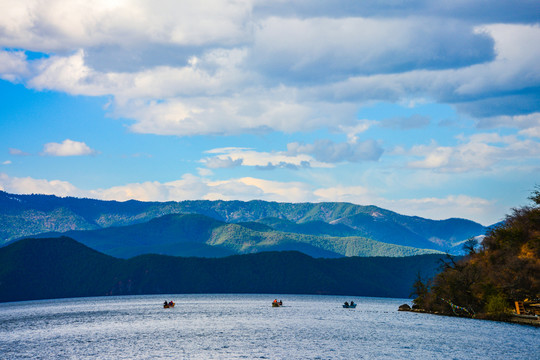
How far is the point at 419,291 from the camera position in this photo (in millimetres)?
189375

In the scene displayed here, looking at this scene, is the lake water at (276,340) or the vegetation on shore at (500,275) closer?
the lake water at (276,340)

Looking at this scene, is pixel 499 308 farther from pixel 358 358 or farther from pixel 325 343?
pixel 358 358

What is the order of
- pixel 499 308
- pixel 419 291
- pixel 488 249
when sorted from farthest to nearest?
1. pixel 419 291
2. pixel 488 249
3. pixel 499 308

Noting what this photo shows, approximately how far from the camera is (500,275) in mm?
128000

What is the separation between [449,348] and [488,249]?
6696 cm

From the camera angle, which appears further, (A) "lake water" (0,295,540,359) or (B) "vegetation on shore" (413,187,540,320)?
(B) "vegetation on shore" (413,187,540,320)

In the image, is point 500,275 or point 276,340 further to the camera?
point 500,275

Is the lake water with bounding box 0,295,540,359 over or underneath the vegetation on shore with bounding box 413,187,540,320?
underneath

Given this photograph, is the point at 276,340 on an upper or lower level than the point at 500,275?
lower

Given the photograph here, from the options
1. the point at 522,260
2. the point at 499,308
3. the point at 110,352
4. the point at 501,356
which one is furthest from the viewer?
the point at 499,308

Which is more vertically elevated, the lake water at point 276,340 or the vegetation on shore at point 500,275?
the vegetation on shore at point 500,275

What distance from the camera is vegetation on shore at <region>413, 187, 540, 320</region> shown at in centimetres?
12012

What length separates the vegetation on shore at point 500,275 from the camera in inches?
4729

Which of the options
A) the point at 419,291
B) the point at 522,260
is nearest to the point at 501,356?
the point at 522,260
